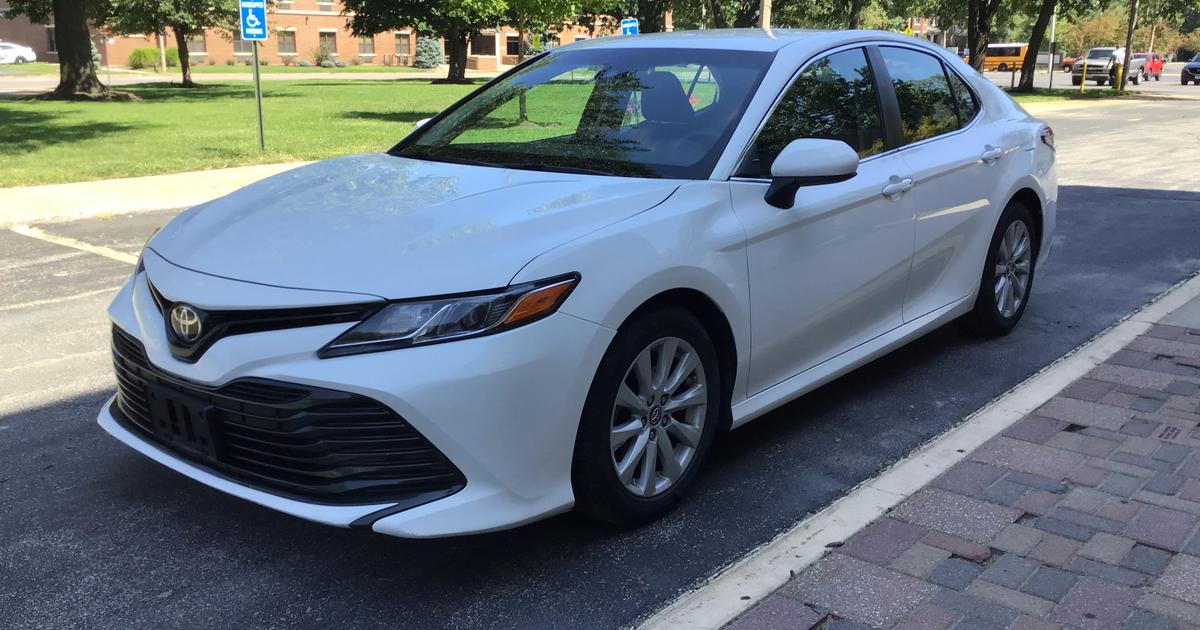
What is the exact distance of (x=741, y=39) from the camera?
4285 mm

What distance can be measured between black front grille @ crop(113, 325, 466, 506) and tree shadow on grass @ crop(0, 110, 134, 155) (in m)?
14.4

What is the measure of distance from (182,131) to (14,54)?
54.3 meters

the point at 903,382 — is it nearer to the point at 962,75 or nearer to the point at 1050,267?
the point at 962,75

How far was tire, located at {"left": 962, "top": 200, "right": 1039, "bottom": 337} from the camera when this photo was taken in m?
5.22

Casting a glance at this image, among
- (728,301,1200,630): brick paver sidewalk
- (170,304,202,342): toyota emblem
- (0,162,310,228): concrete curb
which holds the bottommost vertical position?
(728,301,1200,630): brick paver sidewalk

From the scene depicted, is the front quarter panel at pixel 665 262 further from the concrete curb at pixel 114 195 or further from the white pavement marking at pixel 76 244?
the concrete curb at pixel 114 195

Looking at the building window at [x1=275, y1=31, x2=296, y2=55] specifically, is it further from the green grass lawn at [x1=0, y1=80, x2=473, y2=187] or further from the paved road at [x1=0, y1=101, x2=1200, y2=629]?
the paved road at [x1=0, y1=101, x2=1200, y2=629]

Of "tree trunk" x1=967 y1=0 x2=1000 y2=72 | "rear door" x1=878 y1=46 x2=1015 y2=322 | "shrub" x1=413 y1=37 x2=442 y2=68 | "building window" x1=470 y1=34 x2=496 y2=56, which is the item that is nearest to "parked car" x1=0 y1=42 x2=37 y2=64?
"shrub" x1=413 y1=37 x2=442 y2=68

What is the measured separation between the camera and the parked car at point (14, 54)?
62.5 m

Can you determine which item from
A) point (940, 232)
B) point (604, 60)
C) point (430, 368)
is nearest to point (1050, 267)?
point (940, 232)

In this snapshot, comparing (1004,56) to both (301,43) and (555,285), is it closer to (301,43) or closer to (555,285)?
(301,43)

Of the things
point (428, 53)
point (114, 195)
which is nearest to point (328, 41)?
point (428, 53)

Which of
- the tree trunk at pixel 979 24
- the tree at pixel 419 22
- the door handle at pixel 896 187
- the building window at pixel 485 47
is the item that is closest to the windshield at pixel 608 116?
the door handle at pixel 896 187

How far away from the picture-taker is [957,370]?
5105mm
